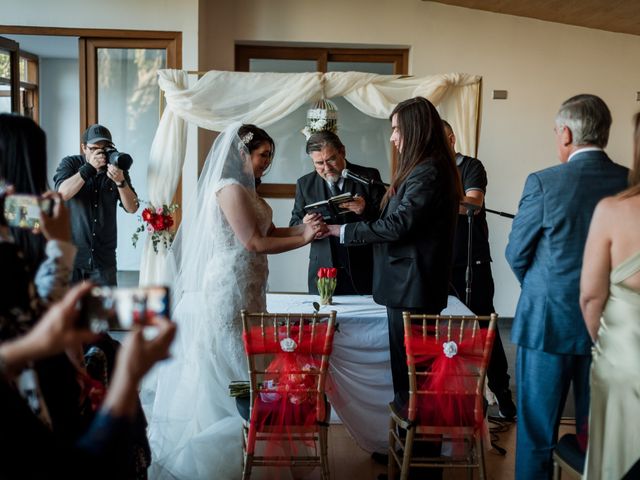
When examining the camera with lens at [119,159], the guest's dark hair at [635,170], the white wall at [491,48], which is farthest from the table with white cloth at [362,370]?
the white wall at [491,48]

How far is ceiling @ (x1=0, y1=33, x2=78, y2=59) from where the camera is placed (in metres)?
6.78

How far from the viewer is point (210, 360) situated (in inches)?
115

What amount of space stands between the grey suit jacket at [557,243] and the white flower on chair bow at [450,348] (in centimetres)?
21

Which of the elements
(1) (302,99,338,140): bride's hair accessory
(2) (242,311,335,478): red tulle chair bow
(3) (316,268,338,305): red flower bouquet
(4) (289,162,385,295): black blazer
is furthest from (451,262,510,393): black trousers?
(1) (302,99,338,140): bride's hair accessory

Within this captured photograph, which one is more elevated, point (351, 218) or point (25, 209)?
point (25, 209)

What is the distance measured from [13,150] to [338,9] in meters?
5.04

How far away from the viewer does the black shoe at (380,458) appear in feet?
10.3

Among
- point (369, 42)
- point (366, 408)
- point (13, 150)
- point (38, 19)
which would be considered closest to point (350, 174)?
point (366, 408)

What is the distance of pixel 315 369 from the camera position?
255cm

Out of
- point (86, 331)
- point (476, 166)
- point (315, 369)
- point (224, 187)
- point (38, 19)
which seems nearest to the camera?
point (86, 331)

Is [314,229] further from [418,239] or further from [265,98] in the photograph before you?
[265,98]

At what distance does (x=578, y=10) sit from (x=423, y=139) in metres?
3.43

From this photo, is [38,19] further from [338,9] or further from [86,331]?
[86,331]

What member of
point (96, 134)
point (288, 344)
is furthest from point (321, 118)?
point (288, 344)
